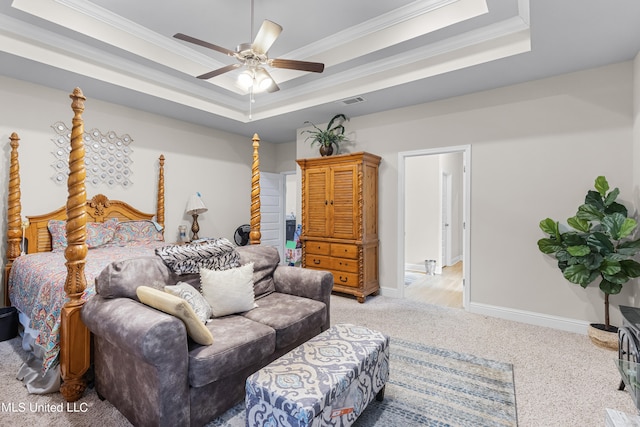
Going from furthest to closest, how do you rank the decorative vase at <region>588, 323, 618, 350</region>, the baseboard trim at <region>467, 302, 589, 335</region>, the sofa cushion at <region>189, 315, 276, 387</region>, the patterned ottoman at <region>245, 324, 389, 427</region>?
the baseboard trim at <region>467, 302, 589, 335</region> → the decorative vase at <region>588, 323, 618, 350</region> → the sofa cushion at <region>189, 315, 276, 387</region> → the patterned ottoman at <region>245, 324, 389, 427</region>

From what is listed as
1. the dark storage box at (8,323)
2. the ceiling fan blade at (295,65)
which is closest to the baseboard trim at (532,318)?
the ceiling fan blade at (295,65)

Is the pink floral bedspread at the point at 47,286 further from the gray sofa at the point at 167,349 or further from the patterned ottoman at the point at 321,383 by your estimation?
the patterned ottoman at the point at 321,383

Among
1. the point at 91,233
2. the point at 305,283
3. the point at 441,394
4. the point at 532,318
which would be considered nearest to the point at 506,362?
the point at 441,394

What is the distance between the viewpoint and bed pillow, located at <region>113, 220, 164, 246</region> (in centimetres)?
388

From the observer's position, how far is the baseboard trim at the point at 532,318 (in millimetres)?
3096

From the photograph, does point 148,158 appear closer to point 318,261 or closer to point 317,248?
point 317,248

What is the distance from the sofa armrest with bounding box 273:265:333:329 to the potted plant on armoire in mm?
2183

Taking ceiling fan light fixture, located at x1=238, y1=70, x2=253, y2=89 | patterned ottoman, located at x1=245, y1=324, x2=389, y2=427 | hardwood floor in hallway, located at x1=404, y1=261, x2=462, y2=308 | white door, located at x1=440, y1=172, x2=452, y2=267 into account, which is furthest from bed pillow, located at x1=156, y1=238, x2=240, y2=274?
white door, located at x1=440, y1=172, x2=452, y2=267

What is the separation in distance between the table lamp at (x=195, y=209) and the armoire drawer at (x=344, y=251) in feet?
7.27

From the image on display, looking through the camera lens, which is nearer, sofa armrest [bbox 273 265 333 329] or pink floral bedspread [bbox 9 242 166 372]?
pink floral bedspread [bbox 9 242 166 372]

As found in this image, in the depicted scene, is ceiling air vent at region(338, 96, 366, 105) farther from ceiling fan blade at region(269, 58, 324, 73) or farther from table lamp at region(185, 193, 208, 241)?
table lamp at region(185, 193, 208, 241)

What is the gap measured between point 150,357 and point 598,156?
4.08 meters

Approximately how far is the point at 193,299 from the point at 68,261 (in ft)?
2.62

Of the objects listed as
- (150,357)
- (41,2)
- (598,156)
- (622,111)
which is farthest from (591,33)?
(41,2)
